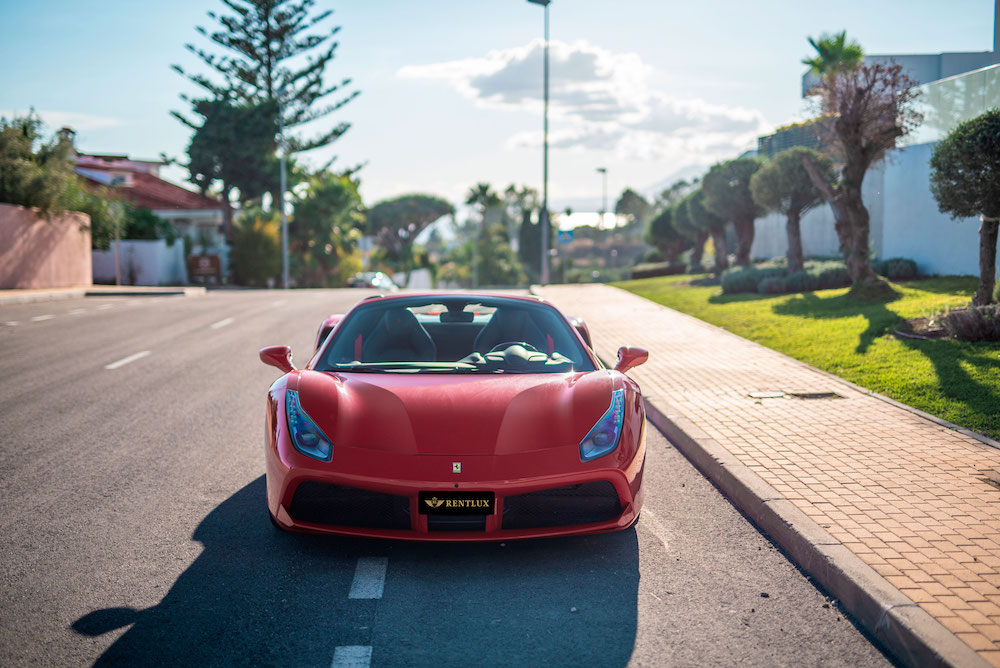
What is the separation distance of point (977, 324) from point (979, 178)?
268cm

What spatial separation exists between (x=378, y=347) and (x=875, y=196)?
22953 millimetres

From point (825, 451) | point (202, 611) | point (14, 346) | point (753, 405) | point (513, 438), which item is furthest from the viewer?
point (14, 346)

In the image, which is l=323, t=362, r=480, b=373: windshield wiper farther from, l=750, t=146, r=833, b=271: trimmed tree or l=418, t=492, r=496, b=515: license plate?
l=750, t=146, r=833, b=271: trimmed tree

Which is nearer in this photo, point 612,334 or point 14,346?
point 14,346

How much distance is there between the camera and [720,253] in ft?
110

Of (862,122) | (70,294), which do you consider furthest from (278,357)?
(70,294)

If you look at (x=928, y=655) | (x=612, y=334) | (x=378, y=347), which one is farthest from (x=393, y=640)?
(x=612, y=334)

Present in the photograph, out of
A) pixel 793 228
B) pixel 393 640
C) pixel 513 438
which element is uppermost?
→ pixel 793 228

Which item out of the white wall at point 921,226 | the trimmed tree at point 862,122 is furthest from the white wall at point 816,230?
the trimmed tree at point 862,122

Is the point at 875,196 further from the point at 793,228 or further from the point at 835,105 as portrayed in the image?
the point at 835,105

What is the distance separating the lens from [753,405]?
857 centimetres

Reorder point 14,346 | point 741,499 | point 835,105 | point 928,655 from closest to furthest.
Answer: point 928,655 → point 741,499 → point 14,346 → point 835,105

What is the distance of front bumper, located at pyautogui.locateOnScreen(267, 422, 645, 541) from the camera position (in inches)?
165

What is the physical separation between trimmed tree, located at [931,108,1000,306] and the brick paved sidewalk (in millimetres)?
3302
